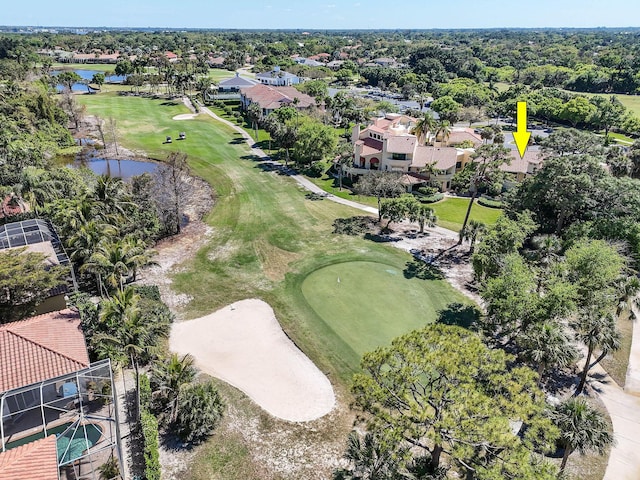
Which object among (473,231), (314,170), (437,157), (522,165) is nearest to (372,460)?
(473,231)

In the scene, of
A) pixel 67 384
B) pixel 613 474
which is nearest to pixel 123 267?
pixel 67 384

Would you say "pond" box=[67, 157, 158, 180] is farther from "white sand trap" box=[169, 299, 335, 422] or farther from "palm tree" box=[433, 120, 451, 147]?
"palm tree" box=[433, 120, 451, 147]

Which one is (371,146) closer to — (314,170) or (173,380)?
(314,170)

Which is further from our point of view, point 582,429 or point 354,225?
point 354,225

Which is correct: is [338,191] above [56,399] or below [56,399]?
above

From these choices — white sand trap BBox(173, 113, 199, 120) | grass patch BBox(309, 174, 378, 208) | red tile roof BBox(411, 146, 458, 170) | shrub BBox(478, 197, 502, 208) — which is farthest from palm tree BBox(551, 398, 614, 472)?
white sand trap BBox(173, 113, 199, 120)

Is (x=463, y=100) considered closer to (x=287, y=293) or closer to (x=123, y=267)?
(x=287, y=293)
